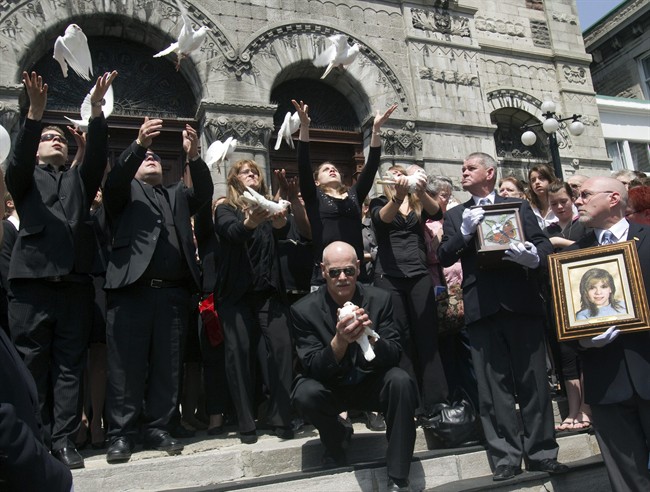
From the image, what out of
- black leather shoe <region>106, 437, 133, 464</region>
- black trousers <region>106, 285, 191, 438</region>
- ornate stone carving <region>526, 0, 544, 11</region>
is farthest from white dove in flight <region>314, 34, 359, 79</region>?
ornate stone carving <region>526, 0, 544, 11</region>

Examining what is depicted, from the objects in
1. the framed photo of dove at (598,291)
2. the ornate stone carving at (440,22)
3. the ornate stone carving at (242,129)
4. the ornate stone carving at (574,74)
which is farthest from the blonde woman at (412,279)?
the ornate stone carving at (574,74)

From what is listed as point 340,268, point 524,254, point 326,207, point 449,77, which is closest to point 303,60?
point 449,77

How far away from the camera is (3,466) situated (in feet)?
5.62

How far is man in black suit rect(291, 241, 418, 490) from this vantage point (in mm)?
3975

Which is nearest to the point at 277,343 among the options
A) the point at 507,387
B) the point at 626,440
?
the point at 507,387

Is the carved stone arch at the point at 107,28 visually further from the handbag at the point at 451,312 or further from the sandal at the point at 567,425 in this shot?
the sandal at the point at 567,425

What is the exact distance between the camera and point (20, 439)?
174cm

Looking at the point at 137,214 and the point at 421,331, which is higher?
the point at 137,214

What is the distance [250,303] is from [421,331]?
1458 millimetres

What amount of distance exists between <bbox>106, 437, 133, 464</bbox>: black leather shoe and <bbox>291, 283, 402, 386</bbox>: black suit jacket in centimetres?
133

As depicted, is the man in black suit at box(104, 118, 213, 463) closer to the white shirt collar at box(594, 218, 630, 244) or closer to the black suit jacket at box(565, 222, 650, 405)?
the black suit jacket at box(565, 222, 650, 405)

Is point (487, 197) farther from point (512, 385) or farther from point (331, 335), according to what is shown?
→ point (331, 335)

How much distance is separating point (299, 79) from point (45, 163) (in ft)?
23.0

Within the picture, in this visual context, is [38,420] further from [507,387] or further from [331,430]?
[507,387]
